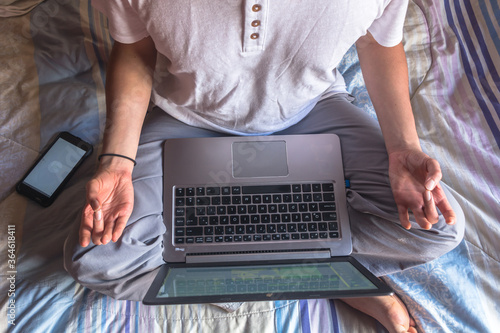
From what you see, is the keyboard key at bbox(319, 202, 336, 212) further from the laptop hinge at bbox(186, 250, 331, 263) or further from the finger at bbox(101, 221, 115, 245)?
the finger at bbox(101, 221, 115, 245)

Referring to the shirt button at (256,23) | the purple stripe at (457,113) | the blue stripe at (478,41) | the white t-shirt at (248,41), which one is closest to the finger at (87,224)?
the white t-shirt at (248,41)

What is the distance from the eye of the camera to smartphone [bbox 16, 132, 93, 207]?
2.63ft

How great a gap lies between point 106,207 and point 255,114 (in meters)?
0.31

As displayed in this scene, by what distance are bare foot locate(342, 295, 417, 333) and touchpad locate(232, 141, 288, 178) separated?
35cm

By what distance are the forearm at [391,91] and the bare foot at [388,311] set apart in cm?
34

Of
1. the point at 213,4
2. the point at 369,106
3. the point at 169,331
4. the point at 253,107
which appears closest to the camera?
the point at 213,4

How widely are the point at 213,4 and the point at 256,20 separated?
60 mm

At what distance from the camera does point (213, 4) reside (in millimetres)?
462

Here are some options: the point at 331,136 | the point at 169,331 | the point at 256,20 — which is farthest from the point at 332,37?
the point at 169,331

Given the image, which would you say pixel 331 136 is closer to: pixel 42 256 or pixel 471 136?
pixel 471 136

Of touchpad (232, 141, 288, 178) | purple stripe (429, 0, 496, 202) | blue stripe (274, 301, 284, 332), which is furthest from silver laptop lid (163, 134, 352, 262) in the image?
purple stripe (429, 0, 496, 202)

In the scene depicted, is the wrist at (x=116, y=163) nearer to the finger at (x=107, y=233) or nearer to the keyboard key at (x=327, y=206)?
the finger at (x=107, y=233)

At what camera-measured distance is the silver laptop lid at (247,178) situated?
0.64m

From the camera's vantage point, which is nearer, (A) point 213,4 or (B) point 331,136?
(A) point 213,4
